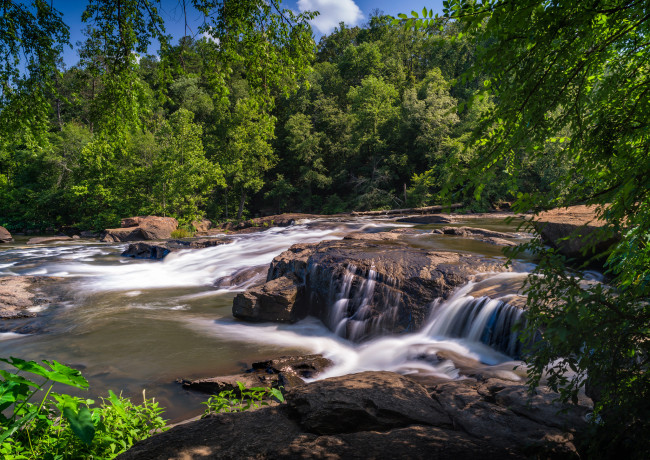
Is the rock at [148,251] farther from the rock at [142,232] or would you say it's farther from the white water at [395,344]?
the white water at [395,344]

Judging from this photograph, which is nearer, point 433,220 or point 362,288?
point 362,288

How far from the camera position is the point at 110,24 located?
185 inches

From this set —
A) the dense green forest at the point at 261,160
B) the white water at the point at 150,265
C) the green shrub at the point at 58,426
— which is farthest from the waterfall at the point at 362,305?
the dense green forest at the point at 261,160

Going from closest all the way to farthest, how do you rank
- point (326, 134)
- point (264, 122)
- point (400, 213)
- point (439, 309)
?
point (264, 122) < point (439, 309) < point (400, 213) < point (326, 134)

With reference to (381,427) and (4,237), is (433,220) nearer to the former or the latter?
(381,427)

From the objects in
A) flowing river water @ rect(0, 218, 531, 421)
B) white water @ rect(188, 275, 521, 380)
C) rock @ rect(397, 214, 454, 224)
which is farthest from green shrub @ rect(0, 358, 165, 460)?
rock @ rect(397, 214, 454, 224)

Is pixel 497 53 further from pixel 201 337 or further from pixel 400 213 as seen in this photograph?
pixel 400 213

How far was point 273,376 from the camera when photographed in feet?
17.8

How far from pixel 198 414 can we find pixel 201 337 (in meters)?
2.99

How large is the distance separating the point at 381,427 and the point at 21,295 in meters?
10.8

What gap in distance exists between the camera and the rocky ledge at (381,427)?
2.19 metres

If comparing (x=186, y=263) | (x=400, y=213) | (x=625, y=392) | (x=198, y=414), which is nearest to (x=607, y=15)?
(x=625, y=392)

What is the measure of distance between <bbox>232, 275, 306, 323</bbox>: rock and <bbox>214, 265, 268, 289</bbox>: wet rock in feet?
8.08

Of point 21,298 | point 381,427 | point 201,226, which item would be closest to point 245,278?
point 21,298
